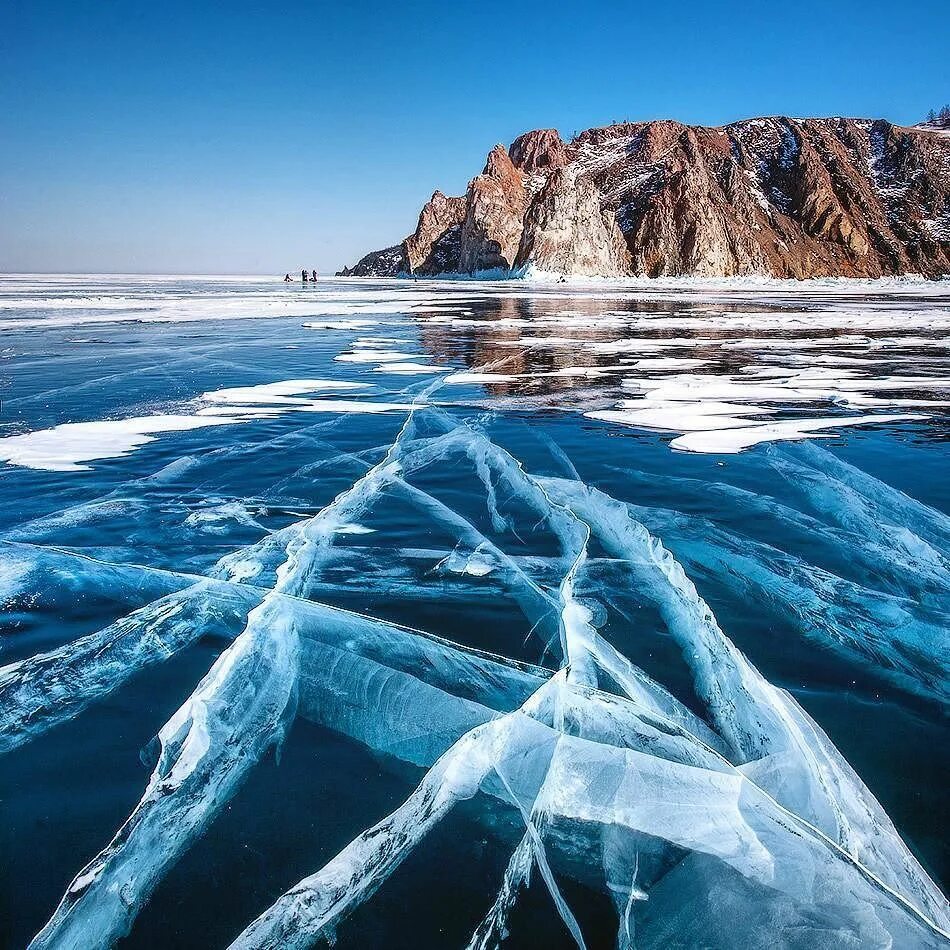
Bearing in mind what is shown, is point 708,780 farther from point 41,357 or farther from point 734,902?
point 41,357

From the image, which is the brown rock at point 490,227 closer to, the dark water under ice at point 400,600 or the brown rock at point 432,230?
the brown rock at point 432,230

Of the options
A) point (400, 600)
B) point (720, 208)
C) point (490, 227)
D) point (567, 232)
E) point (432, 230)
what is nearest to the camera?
point (400, 600)

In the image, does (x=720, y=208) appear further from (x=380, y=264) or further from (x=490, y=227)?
(x=380, y=264)

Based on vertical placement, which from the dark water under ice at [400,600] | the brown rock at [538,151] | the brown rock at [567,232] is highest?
the brown rock at [538,151]

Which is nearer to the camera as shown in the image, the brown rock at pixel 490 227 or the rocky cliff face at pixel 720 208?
the rocky cliff face at pixel 720 208

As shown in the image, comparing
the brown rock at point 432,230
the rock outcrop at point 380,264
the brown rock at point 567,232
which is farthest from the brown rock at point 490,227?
the rock outcrop at point 380,264

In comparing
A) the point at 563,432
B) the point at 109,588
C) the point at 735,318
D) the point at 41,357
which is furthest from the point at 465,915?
the point at 735,318

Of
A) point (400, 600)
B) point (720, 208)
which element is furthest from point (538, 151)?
point (400, 600)
